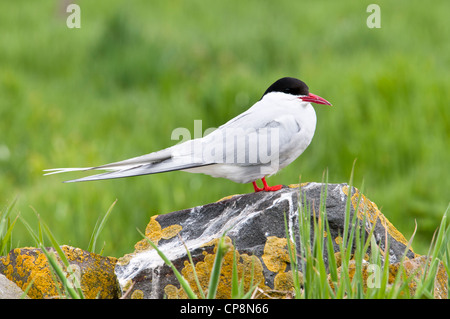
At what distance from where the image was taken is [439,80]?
281 inches

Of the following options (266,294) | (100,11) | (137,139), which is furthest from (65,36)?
(266,294)

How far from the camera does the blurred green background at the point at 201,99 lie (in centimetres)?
555

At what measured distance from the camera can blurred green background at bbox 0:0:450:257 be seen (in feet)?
18.2

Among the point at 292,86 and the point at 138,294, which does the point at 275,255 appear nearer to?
the point at 138,294

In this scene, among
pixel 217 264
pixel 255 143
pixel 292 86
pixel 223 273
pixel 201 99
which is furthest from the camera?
pixel 201 99

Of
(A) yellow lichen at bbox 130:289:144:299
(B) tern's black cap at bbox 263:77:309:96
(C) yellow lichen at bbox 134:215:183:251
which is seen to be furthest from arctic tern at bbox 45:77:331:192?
(A) yellow lichen at bbox 130:289:144:299

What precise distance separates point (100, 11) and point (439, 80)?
7.51m

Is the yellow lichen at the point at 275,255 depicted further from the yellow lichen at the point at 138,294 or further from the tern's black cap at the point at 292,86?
the tern's black cap at the point at 292,86

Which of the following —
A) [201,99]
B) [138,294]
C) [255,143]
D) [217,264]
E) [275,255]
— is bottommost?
[138,294]

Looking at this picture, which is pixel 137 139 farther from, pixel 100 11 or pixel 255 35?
pixel 100 11

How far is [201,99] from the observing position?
727 centimetres

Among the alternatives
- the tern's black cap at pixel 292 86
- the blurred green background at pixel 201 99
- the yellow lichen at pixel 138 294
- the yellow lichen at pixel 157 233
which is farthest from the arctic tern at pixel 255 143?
the blurred green background at pixel 201 99

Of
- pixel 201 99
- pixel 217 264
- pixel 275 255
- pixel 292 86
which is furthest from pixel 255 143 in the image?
pixel 201 99

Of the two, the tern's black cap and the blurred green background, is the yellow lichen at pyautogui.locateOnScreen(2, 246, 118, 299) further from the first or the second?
the blurred green background
